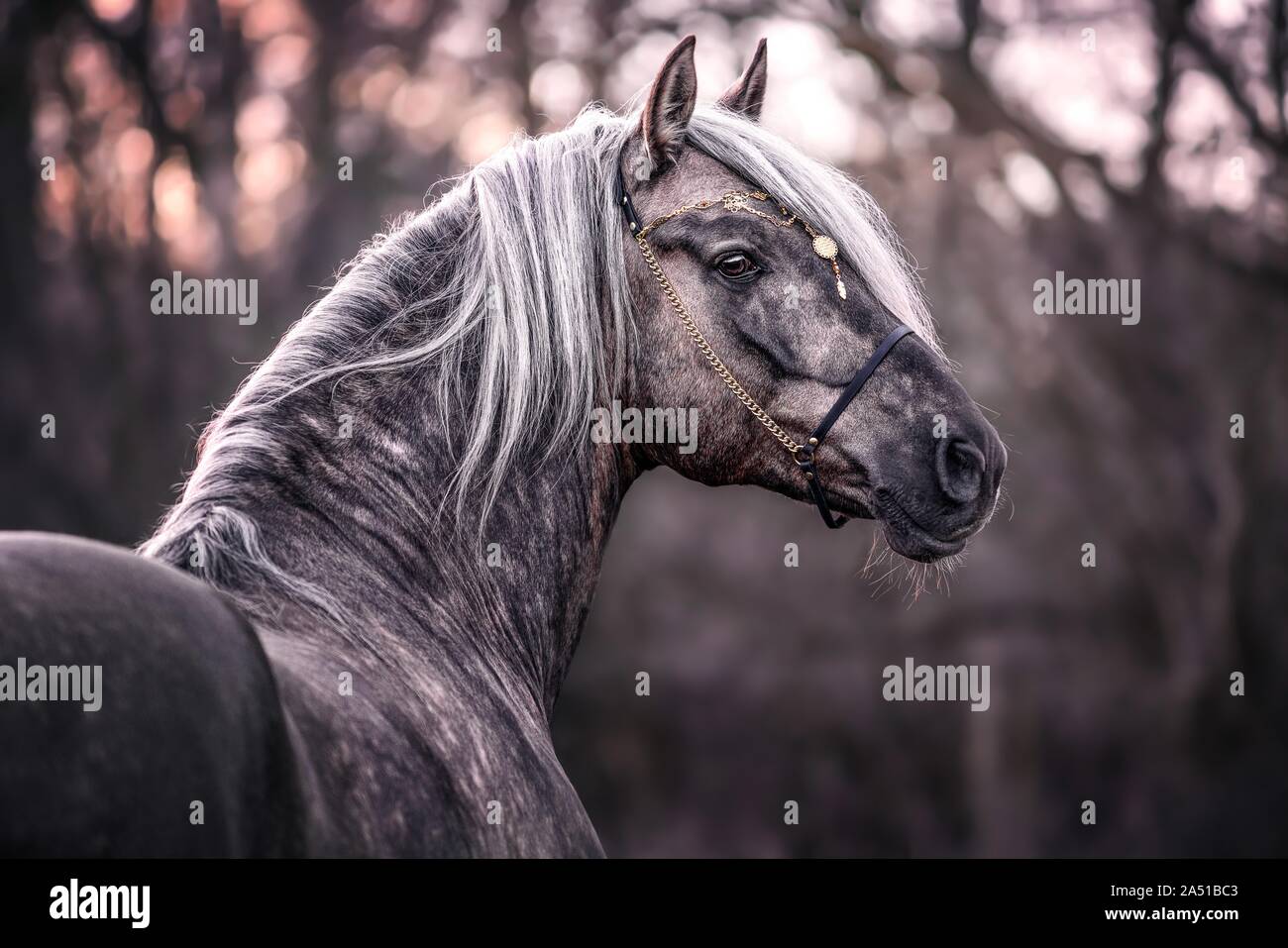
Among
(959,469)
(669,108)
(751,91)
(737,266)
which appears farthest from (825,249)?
(751,91)

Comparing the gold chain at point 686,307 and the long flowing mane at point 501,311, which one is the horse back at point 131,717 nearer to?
the long flowing mane at point 501,311

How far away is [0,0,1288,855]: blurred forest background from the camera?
10.7 metres

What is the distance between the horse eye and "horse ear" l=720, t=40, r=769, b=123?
631mm

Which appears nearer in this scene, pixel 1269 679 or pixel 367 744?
pixel 367 744

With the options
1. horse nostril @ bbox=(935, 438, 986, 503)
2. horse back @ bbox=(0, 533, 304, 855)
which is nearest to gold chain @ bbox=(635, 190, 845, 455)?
horse nostril @ bbox=(935, 438, 986, 503)

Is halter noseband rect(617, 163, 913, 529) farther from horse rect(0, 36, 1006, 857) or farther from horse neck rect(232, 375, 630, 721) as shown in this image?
horse neck rect(232, 375, 630, 721)

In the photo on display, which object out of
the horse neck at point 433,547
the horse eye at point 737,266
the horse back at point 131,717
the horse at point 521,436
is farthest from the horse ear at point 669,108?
the horse back at point 131,717

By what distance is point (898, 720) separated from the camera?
39.8ft
